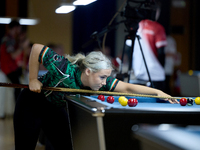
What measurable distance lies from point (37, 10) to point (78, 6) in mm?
2040

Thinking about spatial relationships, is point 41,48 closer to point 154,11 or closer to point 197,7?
point 154,11

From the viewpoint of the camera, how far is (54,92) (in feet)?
5.77

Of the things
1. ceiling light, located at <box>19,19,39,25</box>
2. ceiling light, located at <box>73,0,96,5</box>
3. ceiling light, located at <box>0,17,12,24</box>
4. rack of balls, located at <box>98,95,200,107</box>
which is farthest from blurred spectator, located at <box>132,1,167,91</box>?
ceiling light, located at <box>0,17,12,24</box>

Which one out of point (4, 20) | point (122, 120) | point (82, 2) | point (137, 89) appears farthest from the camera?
point (4, 20)

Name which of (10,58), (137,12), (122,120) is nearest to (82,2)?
(137,12)

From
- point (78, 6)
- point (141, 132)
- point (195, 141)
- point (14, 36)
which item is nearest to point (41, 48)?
point (141, 132)

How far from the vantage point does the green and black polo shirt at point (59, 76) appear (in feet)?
5.60

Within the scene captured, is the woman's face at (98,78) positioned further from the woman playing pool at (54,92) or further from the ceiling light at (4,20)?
the ceiling light at (4,20)

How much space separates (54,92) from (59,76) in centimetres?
11

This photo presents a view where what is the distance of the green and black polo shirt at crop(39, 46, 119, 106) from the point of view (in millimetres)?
1708

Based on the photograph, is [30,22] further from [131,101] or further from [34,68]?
[131,101]

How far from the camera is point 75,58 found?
188 cm

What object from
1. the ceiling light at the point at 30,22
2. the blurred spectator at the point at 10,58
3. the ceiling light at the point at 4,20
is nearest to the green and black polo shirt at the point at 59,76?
the blurred spectator at the point at 10,58

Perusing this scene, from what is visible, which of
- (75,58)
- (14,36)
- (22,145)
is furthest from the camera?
(14,36)
